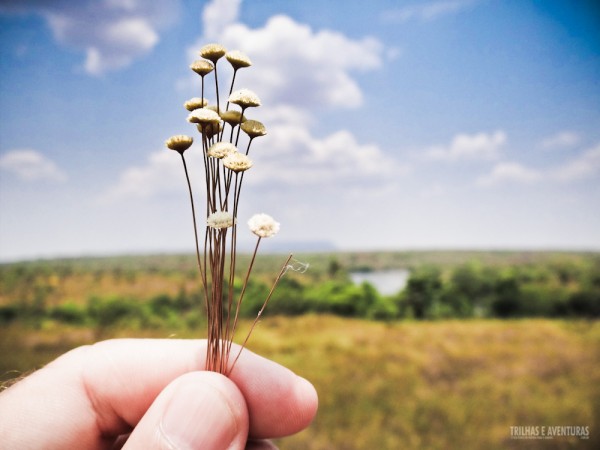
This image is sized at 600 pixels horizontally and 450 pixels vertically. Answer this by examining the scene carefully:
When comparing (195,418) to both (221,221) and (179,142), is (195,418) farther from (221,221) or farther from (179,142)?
(179,142)

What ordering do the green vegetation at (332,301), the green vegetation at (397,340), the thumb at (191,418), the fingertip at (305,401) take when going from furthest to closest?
the green vegetation at (332,301)
the green vegetation at (397,340)
the fingertip at (305,401)
the thumb at (191,418)

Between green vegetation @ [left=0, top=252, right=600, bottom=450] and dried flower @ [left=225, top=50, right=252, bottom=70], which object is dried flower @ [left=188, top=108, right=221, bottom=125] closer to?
dried flower @ [left=225, top=50, right=252, bottom=70]

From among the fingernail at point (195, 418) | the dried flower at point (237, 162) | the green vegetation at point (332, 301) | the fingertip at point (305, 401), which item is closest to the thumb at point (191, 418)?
the fingernail at point (195, 418)

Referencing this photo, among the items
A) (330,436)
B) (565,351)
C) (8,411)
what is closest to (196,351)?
(8,411)

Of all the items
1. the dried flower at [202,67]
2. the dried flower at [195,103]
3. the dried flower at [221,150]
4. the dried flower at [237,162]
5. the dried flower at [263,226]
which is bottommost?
the dried flower at [263,226]

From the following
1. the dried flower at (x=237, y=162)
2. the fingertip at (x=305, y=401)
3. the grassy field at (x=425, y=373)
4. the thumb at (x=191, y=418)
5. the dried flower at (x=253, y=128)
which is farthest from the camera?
the grassy field at (x=425, y=373)

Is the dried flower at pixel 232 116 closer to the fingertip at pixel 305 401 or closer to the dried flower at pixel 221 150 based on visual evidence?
the dried flower at pixel 221 150

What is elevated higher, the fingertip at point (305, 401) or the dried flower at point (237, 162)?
the dried flower at point (237, 162)

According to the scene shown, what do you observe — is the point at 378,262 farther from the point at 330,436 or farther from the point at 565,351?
the point at 330,436
